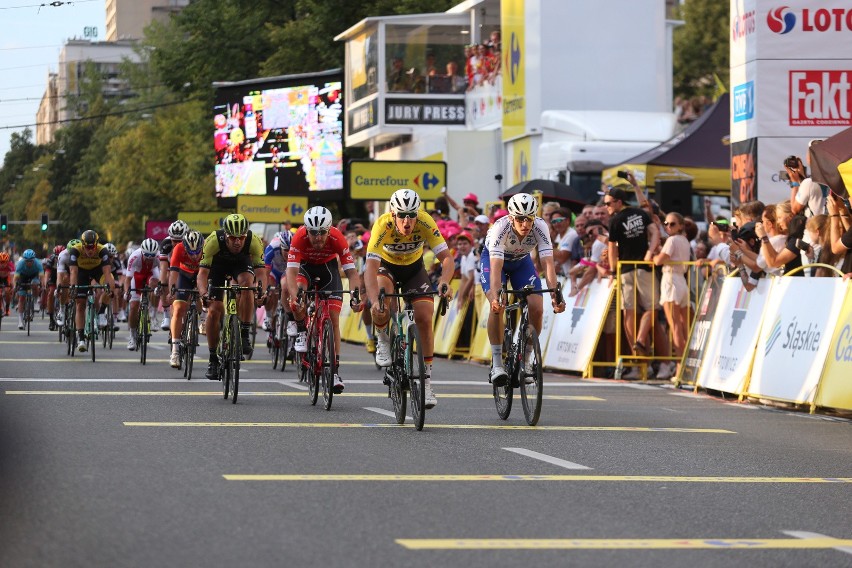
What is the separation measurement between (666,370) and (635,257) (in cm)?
134

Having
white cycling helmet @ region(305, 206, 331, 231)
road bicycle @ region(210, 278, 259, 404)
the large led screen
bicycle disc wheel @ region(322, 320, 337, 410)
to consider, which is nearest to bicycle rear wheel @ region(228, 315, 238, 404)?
road bicycle @ region(210, 278, 259, 404)

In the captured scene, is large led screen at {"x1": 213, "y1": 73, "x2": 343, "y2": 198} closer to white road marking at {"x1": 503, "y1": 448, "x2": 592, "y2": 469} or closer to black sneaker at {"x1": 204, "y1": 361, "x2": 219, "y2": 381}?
black sneaker at {"x1": 204, "y1": 361, "x2": 219, "y2": 381}

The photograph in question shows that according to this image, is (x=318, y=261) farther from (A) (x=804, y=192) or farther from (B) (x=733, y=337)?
(A) (x=804, y=192)

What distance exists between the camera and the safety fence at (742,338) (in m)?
15.1

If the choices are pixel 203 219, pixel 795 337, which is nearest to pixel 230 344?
pixel 795 337

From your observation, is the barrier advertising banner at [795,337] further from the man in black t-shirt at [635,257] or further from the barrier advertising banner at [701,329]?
the man in black t-shirt at [635,257]

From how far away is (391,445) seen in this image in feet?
38.7

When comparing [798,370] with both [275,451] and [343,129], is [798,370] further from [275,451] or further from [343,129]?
[343,129]

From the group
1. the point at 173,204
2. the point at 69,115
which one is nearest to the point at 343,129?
the point at 173,204

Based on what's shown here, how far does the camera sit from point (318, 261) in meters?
16.1

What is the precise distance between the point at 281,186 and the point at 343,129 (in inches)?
132

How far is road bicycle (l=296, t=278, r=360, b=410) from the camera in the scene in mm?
14859

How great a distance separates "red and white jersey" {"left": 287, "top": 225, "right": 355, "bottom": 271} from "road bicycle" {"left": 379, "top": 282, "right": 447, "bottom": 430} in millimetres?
1899

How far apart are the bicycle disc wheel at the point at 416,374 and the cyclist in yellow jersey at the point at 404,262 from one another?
0.19 m
